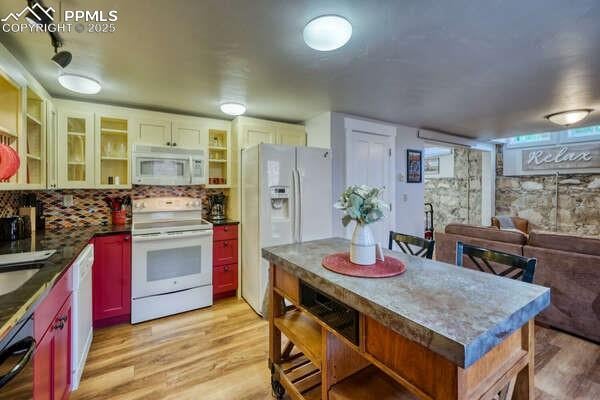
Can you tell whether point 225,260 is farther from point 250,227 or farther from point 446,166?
point 446,166

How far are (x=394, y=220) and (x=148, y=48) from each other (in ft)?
11.7

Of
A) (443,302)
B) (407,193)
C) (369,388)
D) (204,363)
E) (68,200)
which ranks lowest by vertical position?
(204,363)

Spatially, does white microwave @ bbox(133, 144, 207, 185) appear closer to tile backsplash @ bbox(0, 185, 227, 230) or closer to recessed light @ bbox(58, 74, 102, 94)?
tile backsplash @ bbox(0, 185, 227, 230)

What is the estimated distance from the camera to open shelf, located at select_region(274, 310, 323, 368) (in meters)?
1.38

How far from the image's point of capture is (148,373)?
1.93m

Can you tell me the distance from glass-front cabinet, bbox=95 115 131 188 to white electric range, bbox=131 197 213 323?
0.35 meters

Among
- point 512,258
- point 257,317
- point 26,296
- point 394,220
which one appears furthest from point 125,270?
point 394,220

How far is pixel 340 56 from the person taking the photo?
192 cm

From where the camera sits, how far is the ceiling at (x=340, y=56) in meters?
1.43

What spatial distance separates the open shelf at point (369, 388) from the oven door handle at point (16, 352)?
118 cm

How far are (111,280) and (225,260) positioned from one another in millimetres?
1103

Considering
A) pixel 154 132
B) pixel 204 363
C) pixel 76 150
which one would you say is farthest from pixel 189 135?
pixel 204 363

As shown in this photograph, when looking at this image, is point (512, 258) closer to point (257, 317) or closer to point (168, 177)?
point (257, 317)

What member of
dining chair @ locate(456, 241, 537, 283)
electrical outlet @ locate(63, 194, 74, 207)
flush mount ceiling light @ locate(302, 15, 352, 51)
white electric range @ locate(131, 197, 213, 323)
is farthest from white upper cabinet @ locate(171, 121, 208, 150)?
dining chair @ locate(456, 241, 537, 283)
